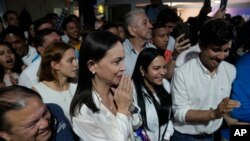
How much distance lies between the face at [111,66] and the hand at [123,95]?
0.04 m

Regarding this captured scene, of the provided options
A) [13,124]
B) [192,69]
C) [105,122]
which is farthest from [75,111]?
[192,69]

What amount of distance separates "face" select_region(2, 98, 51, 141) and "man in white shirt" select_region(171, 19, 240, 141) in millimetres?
878

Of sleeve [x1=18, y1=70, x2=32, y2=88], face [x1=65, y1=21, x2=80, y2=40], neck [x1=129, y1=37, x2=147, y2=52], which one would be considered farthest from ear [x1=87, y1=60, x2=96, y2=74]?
face [x1=65, y1=21, x2=80, y2=40]

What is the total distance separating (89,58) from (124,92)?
0.25 m

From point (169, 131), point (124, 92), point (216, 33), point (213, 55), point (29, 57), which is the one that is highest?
point (216, 33)

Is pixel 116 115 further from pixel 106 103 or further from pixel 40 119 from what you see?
pixel 40 119

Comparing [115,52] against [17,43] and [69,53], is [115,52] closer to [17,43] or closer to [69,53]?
[69,53]

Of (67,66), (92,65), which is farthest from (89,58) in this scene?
(67,66)

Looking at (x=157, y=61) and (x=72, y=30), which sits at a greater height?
(x=157, y=61)

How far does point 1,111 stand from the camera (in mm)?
1200

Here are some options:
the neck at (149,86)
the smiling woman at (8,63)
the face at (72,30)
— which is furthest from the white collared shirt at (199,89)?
the face at (72,30)

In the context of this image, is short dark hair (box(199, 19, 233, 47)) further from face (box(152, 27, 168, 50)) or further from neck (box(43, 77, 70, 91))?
Result: face (box(152, 27, 168, 50))

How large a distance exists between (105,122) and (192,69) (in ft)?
2.42

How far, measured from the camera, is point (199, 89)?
69.9 inches
